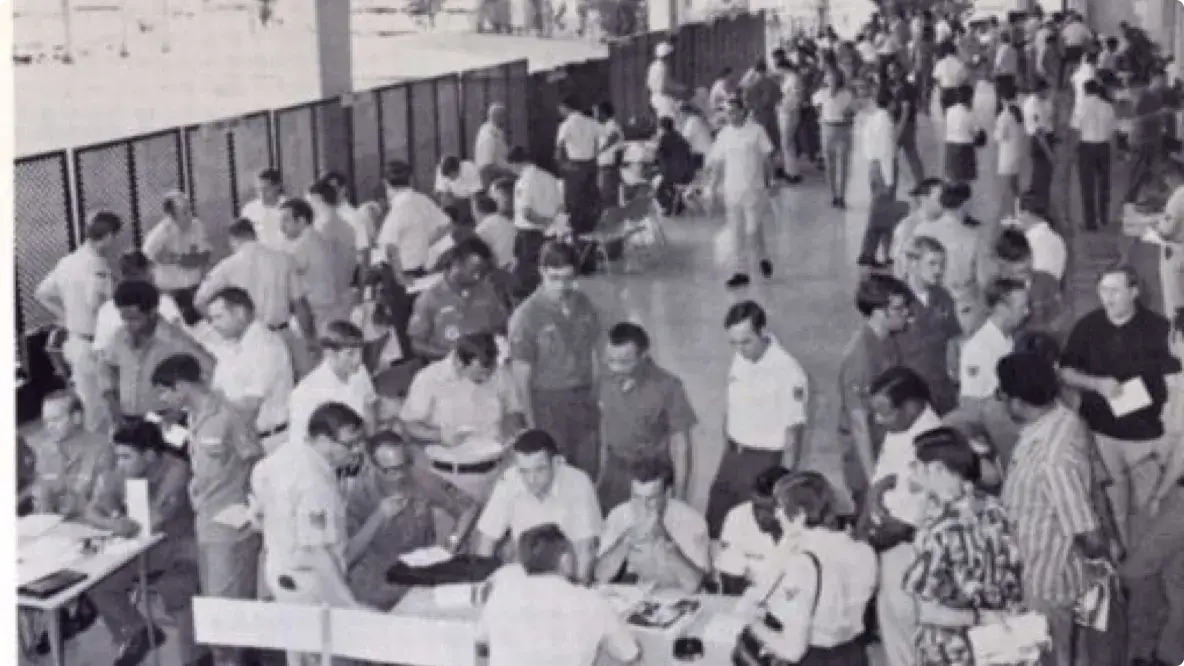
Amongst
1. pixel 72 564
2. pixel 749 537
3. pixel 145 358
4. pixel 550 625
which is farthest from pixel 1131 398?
pixel 145 358

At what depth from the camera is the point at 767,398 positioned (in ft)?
22.2

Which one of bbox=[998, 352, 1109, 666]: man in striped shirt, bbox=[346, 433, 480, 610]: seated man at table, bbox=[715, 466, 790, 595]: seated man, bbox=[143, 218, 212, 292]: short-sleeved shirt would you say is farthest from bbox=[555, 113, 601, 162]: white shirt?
bbox=[998, 352, 1109, 666]: man in striped shirt

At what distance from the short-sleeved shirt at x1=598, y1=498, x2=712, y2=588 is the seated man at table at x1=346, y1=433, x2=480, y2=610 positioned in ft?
2.58

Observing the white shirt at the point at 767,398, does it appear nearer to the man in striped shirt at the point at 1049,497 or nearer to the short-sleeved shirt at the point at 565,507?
the short-sleeved shirt at the point at 565,507

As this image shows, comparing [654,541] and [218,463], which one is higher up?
[218,463]

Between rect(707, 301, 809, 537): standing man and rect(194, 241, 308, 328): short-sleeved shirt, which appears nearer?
rect(707, 301, 809, 537): standing man

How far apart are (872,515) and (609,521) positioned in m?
0.96

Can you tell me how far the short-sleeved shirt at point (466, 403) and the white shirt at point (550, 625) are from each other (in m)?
2.23

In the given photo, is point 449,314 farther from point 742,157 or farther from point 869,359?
point 742,157

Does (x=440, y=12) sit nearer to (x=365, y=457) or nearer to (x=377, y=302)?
(x=377, y=302)

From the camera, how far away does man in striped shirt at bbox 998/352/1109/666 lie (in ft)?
17.4

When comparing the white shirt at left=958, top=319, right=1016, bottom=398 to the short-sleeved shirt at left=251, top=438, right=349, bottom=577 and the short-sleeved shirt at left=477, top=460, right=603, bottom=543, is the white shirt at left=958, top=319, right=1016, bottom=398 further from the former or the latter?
the short-sleeved shirt at left=251, top=438, right=349, bottom=577

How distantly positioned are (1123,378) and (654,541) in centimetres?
195

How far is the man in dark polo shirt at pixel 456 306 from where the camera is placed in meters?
8.07
